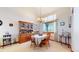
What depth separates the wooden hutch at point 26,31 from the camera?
6.55ft

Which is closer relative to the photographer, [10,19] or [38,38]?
[10,19]

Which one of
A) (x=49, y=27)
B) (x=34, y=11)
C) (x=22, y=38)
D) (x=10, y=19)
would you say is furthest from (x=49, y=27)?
(x=10, y=19)

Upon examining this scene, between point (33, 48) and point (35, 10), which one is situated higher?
point (35, 10)

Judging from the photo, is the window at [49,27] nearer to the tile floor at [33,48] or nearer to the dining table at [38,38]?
the dining table at [38,38]

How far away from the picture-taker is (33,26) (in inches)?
79.2

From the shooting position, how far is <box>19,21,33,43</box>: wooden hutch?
200 centimetres

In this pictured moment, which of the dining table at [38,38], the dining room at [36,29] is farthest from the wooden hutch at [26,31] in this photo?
the dining table at [38,38]

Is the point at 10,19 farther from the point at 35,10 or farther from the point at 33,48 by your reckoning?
the point at 33,48

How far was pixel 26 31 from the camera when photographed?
2.02m
